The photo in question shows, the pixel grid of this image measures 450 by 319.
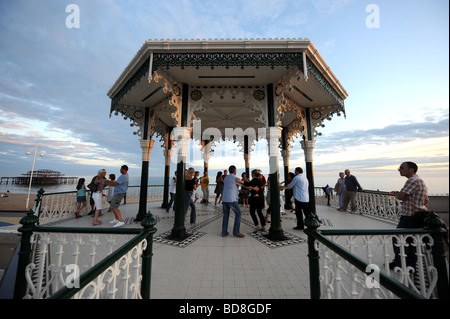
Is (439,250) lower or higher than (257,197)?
lower

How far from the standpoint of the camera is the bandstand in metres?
4.25

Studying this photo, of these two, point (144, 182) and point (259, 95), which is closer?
point (259, 95)

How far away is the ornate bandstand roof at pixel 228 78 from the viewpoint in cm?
424

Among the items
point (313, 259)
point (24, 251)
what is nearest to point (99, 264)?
point (24, 251)

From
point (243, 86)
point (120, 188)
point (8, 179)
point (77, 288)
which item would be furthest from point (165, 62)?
point (8, 179)

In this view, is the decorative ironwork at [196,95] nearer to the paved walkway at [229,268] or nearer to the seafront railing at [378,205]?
the paved walkway at [229,268]

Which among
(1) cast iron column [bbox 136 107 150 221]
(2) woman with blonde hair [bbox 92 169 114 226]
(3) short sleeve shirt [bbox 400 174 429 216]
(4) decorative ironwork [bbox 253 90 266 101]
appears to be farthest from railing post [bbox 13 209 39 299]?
(3) short sleeve shirt [bbox 400 174 429 216]

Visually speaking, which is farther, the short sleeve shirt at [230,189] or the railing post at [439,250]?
the short sleeve shirt at [230,189]

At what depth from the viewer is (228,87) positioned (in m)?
5.50

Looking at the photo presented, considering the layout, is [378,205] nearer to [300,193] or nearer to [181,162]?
[300,193]

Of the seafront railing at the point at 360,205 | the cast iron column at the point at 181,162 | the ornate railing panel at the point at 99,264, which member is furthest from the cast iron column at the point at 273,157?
the seafront railing at the point at 360,205

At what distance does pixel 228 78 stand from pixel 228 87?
0.40 m
